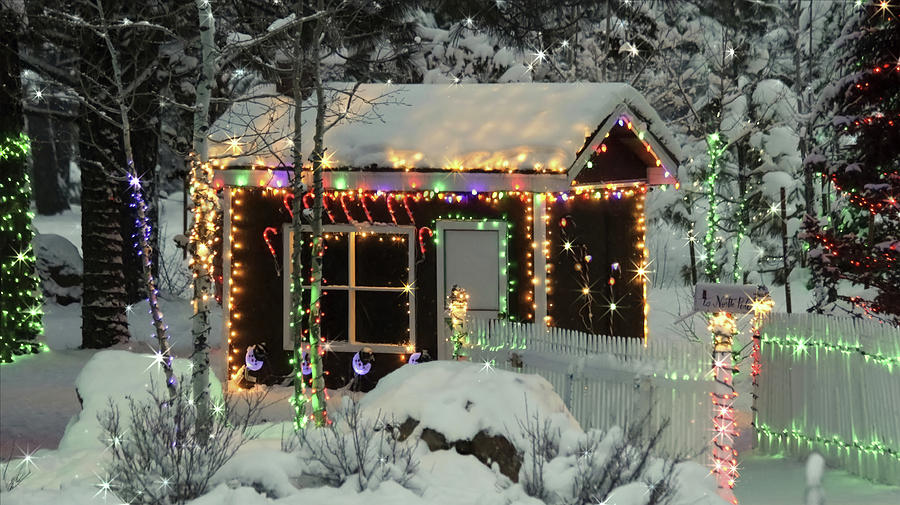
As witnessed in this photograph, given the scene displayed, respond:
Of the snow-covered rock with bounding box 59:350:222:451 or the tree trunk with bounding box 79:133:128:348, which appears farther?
the tree trunk with bounding box 79:133:128:348

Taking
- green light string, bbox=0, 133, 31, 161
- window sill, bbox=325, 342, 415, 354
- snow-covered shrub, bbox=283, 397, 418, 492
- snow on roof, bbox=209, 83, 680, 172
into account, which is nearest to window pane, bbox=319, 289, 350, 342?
window sill, bbox=325, 342, 415, 354

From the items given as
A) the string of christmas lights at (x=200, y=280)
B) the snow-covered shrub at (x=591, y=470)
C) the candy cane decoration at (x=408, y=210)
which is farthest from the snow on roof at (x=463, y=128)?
the snow-covered shrub at (x=591, y=470)

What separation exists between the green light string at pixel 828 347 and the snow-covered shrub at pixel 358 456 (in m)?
4.96

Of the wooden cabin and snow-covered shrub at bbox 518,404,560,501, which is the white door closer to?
the wooden cabin

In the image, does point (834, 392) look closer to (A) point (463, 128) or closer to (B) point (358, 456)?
(B) point (358, 456)

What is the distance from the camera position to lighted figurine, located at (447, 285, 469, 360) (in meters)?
13.2

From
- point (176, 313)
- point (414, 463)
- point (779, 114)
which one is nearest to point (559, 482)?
point (414, 463)

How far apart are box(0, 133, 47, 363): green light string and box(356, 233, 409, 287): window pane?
6.65 meters

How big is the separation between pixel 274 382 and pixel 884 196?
8.51 m

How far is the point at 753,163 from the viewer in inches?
1094

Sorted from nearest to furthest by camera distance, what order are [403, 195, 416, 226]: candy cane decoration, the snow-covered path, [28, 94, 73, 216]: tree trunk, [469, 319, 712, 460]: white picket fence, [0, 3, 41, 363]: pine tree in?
the snow-covered path < [469, 319, 712, 460]: white picket fence < [403, 195, 416, 226]: candy cane decoration < [0, 3, 41, 363]: pine tree < [28, 94, 73, 216]: tree trunk

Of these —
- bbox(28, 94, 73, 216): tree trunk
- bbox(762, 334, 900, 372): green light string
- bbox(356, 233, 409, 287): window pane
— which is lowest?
bbox(762, 334, 900, 372): green light string

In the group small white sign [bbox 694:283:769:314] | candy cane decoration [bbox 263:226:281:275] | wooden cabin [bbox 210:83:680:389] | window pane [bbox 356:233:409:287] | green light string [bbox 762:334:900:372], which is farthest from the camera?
candy cane decoration [bbox 263:226:281:275]

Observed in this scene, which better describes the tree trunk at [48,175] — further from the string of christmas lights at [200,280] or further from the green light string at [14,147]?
the string of christmas lights at [200,280]
